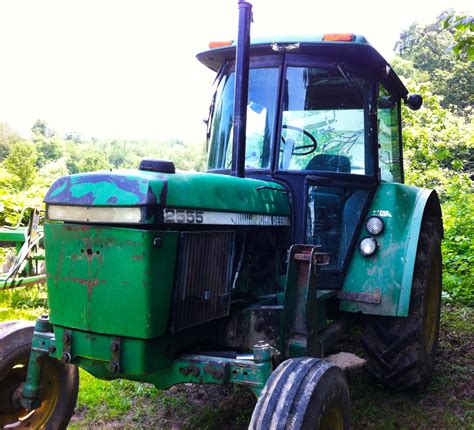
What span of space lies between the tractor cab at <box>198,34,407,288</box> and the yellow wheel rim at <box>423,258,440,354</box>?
3.77 feet

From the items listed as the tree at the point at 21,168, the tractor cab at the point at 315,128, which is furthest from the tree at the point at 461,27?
the tree at the point at 21,168

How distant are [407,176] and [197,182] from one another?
39.1 feet

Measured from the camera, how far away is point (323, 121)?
3492mm

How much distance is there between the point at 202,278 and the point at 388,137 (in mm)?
2617

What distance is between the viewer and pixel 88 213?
231 centimetres

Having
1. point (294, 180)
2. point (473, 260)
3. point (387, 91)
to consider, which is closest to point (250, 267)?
point (294, 180)

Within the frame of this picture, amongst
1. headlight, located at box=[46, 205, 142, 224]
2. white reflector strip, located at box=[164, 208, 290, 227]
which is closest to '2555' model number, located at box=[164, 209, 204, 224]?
white reflector strip, located at box=[164, 208, 290, 227]

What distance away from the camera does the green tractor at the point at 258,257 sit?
7.48ft

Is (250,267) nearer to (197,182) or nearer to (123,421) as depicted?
(197,182)

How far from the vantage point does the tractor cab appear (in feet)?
11.1

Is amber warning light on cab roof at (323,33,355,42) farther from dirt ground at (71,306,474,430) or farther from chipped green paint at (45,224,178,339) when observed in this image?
dirt ground at (71,306,474,430)

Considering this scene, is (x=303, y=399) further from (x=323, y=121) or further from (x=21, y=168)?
(x=21, y=168)

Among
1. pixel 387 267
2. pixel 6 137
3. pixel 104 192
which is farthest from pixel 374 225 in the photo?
pixel 6 137

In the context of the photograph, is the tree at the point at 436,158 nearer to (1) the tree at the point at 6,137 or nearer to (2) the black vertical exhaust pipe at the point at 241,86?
(2) the black vertical exhaust pipe at the point at 241,86
